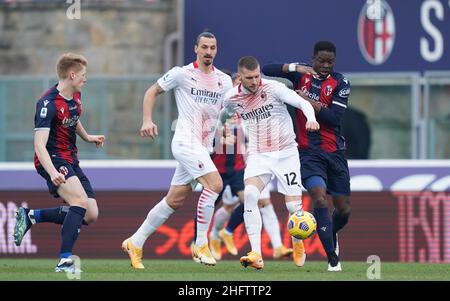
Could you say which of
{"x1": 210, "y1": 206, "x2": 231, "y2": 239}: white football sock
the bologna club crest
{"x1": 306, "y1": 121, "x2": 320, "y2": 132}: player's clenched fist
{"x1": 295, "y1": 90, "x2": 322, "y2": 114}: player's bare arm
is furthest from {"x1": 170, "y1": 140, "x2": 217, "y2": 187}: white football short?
the bologna club crest

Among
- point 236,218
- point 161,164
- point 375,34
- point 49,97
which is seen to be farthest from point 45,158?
point 375,34

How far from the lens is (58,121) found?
49.1 feet

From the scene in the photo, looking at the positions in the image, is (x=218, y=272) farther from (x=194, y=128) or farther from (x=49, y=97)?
(x=49, y=97)

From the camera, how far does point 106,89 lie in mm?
21750

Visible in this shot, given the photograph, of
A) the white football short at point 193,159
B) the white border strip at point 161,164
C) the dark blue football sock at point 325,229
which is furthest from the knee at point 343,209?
the white border strip at point 161,164

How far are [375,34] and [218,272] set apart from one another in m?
7.77

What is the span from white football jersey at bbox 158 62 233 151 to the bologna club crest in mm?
6670

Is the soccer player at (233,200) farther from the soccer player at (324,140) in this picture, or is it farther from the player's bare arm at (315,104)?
the player's bare arm at (315,104)

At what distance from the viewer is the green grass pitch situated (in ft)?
46.8

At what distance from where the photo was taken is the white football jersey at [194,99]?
15617mm

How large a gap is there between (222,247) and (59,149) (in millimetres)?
5488

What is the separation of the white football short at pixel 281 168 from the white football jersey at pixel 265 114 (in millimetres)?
69

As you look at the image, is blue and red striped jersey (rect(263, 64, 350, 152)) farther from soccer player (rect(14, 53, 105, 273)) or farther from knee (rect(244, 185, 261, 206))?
soccer player (rect(14, 53, 105, 273))
